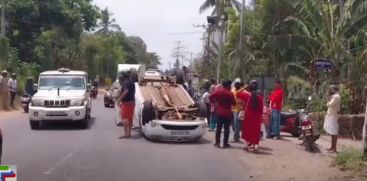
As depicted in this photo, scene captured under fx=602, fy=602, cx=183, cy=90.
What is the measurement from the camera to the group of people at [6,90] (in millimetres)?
25812

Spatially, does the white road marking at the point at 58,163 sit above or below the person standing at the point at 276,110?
below

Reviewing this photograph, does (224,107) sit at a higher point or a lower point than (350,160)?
higher

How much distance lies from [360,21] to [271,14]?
38.6ft

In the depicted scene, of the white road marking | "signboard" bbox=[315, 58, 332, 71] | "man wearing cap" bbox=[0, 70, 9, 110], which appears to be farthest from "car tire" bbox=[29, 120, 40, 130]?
"signboard" bbox=[315, 58, 332, 71]

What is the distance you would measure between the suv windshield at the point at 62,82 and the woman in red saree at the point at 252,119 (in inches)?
277

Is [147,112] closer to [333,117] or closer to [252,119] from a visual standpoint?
[252,119]

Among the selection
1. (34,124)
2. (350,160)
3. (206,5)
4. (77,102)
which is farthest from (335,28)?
(206,5)

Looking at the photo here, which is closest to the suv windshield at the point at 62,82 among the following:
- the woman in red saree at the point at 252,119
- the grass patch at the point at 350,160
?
the woman in red saree at the point at 252,119

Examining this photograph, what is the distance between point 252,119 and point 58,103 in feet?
21.3

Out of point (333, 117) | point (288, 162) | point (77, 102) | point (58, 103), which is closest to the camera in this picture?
point (288, 162)

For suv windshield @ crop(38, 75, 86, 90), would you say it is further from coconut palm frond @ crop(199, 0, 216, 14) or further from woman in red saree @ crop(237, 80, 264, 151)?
coconut palm frond @ crop(199, 0, 216, 14)

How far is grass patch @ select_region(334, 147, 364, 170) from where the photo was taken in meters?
11.9

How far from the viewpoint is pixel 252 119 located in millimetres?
14828

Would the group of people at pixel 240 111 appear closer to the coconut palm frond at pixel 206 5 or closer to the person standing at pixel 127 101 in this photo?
the person standing at pixel 127 101
